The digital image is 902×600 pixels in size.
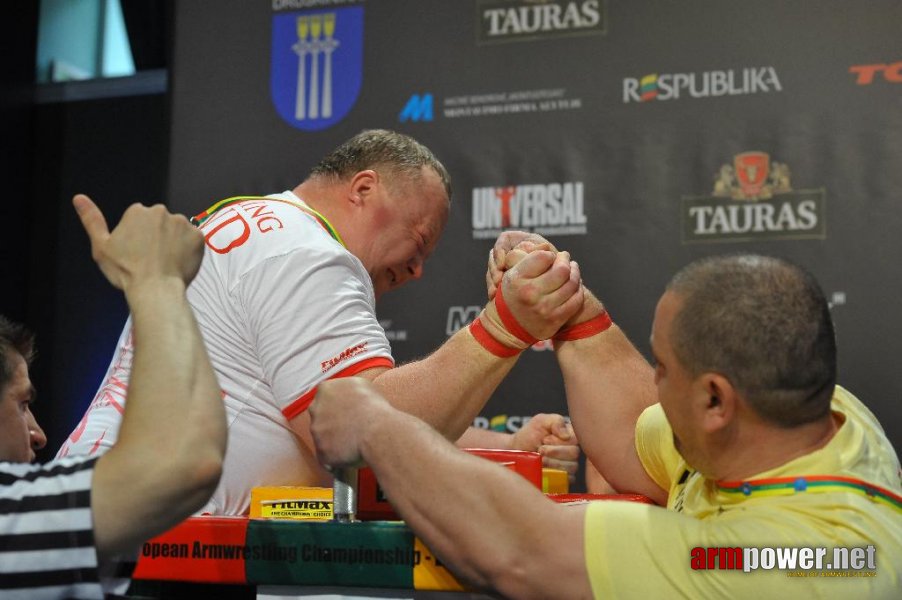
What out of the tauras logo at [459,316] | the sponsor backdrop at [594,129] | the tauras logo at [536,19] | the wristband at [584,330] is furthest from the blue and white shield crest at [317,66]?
the wristband at [584,330]

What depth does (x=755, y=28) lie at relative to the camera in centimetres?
307

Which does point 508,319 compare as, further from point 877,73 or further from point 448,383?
point 877,73

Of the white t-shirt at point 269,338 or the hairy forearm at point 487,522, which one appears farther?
the white t-shirt at point 269,338

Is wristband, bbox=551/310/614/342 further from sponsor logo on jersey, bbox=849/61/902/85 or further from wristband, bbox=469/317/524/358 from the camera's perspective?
sponsor logo on jersey, bbox=849/61/902/85

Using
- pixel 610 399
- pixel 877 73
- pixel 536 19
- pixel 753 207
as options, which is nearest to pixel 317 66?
pixel 536 19

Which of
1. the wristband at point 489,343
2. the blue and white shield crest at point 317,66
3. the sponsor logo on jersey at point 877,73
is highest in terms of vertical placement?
the blue and white shield crest at point 317,66

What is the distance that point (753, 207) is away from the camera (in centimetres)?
300

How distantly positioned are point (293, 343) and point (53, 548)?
2.61 feet

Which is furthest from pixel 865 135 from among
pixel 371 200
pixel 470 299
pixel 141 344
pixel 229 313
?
pixel 141 344

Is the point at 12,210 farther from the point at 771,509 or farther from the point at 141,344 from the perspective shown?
the point at 771,509

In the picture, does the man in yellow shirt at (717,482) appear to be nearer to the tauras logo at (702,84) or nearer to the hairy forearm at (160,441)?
the hairy forearm at (160,441)

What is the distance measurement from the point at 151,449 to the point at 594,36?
2.48 meters

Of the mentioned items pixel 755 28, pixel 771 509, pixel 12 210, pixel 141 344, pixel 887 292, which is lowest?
pixel 771 509

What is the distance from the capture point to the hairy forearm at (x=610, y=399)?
1.82 meters
